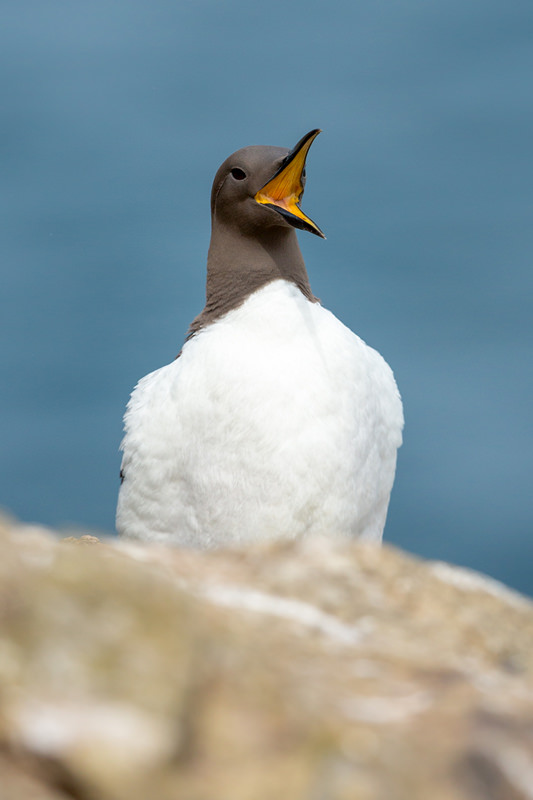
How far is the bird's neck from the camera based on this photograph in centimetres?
573

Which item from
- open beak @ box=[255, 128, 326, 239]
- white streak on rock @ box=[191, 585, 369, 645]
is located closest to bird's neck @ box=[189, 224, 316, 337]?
open beak @ box=[255, 128, 326, 239]

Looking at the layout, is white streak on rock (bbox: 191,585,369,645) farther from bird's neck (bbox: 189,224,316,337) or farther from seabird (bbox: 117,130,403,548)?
bird's neck (bbox: 189,224,316,337)

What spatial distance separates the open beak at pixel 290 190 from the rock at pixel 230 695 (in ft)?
11.1

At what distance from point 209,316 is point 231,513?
3.53 ft

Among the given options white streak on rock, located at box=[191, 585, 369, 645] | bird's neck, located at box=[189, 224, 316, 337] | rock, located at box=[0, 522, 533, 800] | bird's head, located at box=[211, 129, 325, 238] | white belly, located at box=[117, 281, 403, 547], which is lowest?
rock, located at box=[0, 522, 533, 800]

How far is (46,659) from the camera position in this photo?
191 centimetres

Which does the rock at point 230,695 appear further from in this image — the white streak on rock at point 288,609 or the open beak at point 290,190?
the open beak at point 290,190

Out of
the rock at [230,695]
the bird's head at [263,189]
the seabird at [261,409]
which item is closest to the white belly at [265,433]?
the seabird at [261,409]

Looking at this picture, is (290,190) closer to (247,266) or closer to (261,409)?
(247,266)

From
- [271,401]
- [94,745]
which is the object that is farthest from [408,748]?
[271,401]

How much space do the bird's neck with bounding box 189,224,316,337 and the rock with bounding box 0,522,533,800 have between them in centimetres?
353

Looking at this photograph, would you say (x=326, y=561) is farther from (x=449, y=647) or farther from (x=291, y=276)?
(x=291, y=276)

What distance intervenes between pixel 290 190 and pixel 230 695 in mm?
4140

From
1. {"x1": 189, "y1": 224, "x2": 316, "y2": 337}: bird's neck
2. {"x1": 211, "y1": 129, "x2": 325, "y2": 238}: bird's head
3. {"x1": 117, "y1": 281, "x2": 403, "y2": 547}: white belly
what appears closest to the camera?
{"x1": 117, "y1": 281, "x2": 403, "y2": 547}: white belly
